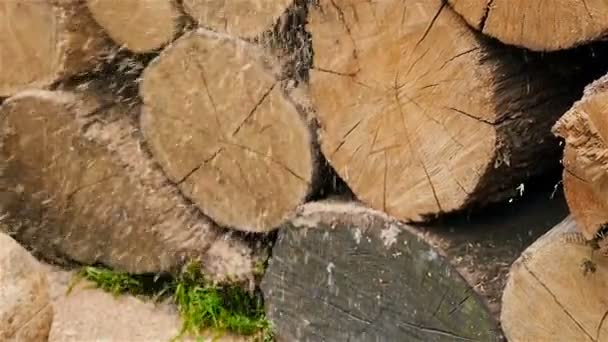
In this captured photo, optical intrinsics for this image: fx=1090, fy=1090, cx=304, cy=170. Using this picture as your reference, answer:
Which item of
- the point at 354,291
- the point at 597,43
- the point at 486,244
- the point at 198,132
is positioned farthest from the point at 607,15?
the point at 198,132

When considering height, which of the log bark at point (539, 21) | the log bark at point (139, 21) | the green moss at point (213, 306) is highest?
the log bark at point (539, 21)

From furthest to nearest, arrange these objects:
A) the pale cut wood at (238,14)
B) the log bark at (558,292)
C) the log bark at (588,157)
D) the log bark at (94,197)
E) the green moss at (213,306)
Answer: the log bark at (94,197) < the green moss at (213,306) < the pale cut wood at (238,14) < the log bark at (558,292) < the log bark at (588,157)

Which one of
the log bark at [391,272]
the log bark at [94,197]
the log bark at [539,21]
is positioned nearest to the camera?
the log bark at [539,21]

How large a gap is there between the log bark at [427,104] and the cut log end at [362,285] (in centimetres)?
11

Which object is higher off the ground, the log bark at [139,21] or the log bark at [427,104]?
the log bark at [427,104]

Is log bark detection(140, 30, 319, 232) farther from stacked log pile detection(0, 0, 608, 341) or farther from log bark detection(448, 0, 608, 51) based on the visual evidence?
log bark detection(448, 0, 608, 51)

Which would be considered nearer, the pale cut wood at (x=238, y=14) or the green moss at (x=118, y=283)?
the pale cut wood at (x=238, y=14)

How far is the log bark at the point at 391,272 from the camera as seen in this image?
3004 millimetres

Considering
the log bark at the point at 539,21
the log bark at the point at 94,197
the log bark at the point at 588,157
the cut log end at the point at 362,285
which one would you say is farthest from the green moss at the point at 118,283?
the log bark at the point at 588,157

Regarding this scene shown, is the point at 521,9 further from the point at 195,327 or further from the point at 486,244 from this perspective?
the point at 195,327

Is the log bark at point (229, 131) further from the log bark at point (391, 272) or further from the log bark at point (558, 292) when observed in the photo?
the log bark at point (558, 292)

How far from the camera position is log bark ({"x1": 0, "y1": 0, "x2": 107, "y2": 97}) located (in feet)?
12.9

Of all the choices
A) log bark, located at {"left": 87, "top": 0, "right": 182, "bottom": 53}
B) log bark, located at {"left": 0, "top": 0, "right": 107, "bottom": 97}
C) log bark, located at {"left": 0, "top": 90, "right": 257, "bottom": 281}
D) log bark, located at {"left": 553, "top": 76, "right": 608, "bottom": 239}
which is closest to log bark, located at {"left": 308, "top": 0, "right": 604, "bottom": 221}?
log bark, located at {"left": 553, "top": 76, "right": 608, "bottom": 239}

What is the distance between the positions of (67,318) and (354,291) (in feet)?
3.97
